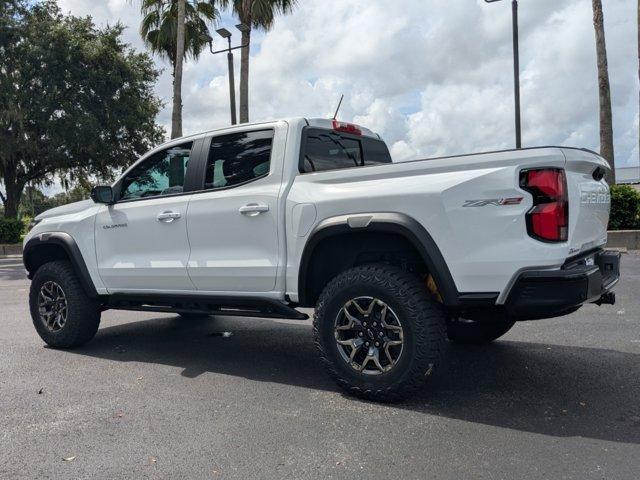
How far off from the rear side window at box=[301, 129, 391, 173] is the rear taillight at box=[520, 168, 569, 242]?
1.63 m

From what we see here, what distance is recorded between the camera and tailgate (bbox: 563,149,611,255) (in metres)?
3.33

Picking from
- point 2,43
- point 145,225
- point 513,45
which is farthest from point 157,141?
point 145,225

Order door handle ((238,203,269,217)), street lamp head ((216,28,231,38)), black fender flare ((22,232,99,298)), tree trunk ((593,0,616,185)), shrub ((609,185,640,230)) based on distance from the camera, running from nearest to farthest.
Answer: door handle ((238,203,269,217)) → black fender flare ((22,232,99,298)) → shrub ((609,185,640,230)) → tree trunk ((593,0,616,185)) → street lamp head ((216,28,231,38))

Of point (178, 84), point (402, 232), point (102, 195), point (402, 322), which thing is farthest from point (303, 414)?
point (178, 84)

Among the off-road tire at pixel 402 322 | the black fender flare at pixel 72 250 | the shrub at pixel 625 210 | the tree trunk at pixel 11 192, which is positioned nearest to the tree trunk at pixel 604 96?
the shrub at pixel 625 210

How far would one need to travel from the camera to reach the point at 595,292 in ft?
11.2

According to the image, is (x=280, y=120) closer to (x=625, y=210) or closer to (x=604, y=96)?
(x=625, y=210)

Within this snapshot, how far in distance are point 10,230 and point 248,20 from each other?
11980 millimetres

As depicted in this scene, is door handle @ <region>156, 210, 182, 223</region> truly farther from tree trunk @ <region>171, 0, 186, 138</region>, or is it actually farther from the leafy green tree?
the leafy green tree

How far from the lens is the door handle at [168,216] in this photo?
15.4 feet

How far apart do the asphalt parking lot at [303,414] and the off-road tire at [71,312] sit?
0.14 metres

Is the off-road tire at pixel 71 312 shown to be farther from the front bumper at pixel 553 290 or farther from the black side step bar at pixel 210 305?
the front bumper at pixel 553 290

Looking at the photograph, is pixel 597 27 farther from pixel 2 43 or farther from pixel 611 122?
pixel 2 43

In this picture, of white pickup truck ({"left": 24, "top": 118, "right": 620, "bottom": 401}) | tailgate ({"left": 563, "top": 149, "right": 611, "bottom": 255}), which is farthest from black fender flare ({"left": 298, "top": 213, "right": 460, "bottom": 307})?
tailgate ({"left": 563, "top": 149, "right": 611, "bottom": 255})
